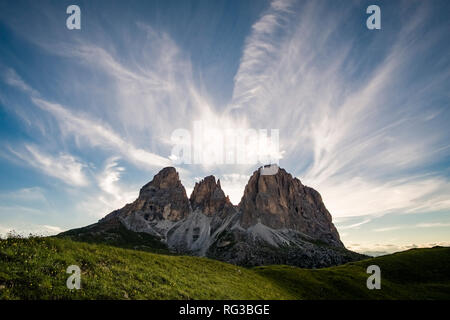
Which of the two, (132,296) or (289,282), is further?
(289,282)

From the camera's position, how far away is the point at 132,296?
16.2m
